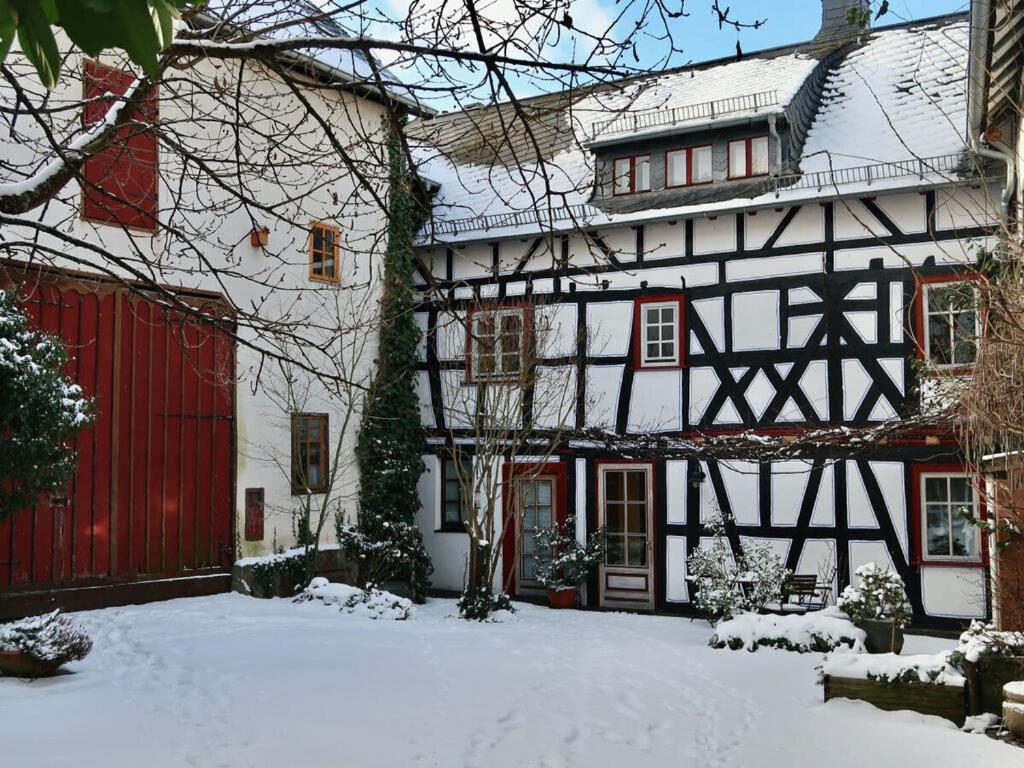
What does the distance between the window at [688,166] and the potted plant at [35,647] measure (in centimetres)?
910

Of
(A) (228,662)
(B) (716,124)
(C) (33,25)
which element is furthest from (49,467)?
(B) (716,124)

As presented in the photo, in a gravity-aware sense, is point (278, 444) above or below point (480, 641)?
above

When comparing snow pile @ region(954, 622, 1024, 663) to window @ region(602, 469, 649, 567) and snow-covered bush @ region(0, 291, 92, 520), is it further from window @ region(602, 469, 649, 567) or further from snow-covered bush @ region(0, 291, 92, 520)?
snow-covered bush @ region(0, 291, 92, 520)

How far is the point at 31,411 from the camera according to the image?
7.71 m

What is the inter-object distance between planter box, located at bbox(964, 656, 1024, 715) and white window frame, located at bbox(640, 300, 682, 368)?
21.4 feet

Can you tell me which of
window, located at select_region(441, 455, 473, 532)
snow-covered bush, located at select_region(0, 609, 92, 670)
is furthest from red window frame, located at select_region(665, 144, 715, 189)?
snow-covered bush, located at select_region(0, 609, 92, 670)

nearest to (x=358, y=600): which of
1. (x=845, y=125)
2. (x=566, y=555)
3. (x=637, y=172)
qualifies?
(x=566, y=555)

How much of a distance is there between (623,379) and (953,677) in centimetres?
680

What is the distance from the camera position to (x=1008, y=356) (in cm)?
521

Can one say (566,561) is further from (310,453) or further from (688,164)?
(688,164)

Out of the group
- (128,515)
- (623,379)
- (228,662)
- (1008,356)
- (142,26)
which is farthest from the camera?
(623,379)

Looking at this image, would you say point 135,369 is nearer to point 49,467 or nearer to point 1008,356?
point 49,467

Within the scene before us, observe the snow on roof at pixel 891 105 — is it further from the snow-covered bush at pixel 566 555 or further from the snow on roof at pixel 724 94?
the snow-covered bush at pixel 566 555

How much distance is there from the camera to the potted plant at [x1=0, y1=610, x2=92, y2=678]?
262 inches
